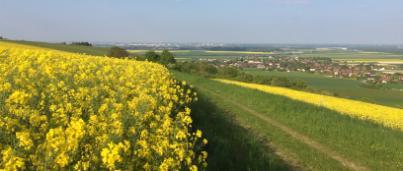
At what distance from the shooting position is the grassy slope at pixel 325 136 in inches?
486

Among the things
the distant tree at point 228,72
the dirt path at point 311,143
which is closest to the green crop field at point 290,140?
the dirt path at point 311,143

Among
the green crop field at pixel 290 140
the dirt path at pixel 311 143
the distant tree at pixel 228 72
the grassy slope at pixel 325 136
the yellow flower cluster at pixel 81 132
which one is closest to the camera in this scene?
the yellow flower cluster at pixel 81 132

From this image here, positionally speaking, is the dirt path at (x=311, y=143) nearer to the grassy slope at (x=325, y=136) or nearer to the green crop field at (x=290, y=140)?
the green crop field at (x=290, y=140)

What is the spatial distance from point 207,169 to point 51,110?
9.99ft

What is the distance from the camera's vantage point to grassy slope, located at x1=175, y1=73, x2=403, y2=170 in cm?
1234

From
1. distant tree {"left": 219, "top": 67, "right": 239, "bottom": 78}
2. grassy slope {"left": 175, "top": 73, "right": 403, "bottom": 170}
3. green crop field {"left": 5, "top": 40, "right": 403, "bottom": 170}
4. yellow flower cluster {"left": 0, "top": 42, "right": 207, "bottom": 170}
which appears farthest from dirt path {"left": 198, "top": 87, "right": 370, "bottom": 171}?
distant tree {"left": 219, "top": 67, "right": 239, "bottom": 78}

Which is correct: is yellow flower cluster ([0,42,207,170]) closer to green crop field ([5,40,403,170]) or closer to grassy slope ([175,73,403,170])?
green crop field ([5,40,403,170])

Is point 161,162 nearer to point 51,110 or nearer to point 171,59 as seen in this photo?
point 51,110

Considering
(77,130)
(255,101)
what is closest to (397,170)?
(77,130)

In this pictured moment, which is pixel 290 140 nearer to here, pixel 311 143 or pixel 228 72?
pixel 311 143

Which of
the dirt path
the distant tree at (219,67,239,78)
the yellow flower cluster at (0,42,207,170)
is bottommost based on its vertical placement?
the distant tree at (219,67,239,78)

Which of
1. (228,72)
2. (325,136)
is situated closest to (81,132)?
(325,136)

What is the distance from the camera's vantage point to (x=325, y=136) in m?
14.9

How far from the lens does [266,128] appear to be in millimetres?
15953
